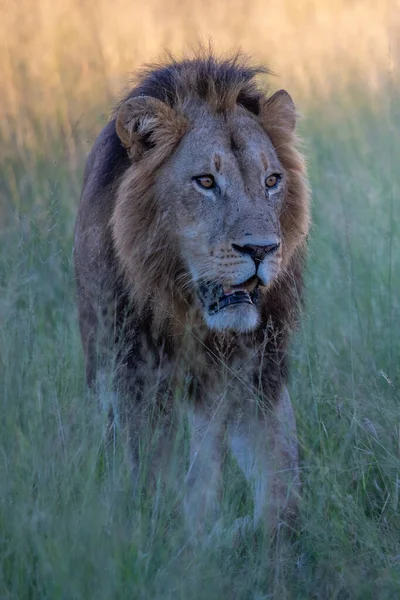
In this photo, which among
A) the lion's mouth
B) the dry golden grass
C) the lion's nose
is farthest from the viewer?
the dry golden grass

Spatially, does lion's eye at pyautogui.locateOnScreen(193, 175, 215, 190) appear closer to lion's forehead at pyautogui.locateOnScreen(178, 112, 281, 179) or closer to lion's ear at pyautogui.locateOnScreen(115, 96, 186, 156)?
lion's forehead at pyautogui.locateOnScreen(178, 112, 281, 179)

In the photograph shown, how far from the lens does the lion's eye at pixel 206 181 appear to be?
4.33 metres

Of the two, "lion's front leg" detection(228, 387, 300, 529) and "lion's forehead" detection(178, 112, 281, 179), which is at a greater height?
"lion's forehead" detection(178, 112, 281, 179)

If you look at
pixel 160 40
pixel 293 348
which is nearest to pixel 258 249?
pixel 293 348

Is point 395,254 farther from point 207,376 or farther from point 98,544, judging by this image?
point 98,544

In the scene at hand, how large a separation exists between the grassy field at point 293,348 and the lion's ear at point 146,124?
0.39m

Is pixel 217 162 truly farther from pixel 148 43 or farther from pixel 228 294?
pixel 148 43

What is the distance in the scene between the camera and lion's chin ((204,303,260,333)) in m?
4.18

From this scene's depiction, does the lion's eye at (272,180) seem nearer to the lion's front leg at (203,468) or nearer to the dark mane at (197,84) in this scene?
the dark mane at (197,84)

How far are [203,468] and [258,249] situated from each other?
0.94m

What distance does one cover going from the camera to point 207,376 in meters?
4.64

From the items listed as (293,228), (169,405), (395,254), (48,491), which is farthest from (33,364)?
(395,254)

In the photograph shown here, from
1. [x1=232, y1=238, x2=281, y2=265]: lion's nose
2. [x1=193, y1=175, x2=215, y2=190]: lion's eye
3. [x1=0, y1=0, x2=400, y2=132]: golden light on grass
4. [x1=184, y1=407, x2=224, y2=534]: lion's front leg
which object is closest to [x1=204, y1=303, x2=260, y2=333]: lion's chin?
[x1=232, y1=238, x2=281, y2=265]: lion's nose

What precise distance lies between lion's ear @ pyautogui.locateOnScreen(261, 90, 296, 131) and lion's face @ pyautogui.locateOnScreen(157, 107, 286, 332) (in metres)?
0.15
